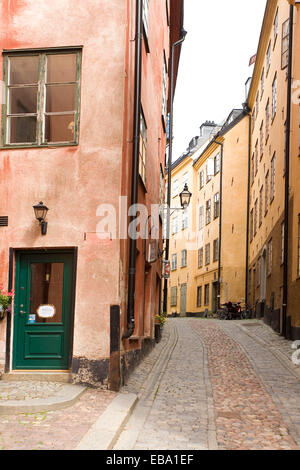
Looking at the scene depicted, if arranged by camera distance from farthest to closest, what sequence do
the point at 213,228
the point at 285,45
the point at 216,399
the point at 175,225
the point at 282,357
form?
the point at 175,225
the point at 213,228
the point at 285,45
the point at 282,357
the point at 216,399

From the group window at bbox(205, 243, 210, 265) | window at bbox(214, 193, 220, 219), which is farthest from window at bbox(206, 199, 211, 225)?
window at bbox(214, 193, 220, 219)

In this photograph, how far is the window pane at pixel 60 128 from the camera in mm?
8516

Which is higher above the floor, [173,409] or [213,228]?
[213,228]

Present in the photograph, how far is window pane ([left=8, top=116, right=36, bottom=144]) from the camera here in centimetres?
866

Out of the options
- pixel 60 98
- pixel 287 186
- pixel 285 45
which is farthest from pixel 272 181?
pixel 60 98

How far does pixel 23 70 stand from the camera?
878 cm

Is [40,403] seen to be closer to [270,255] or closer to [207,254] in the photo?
[270,255]

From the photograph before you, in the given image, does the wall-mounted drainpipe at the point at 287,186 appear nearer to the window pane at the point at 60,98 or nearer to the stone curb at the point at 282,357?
the stone curb at the point at 282,357

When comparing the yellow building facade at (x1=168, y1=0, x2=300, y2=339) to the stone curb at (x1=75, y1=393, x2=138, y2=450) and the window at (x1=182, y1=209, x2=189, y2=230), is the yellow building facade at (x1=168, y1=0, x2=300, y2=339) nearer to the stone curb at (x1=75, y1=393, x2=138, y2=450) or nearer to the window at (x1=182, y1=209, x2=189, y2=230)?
the window at (x1=182, y1=209, x2=189, y2=230)

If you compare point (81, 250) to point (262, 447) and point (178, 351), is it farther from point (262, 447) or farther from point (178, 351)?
point (178, 351)

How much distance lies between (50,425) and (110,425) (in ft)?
2.04

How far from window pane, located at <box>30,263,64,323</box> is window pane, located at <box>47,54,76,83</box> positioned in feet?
9.55

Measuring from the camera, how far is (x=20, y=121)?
871 cm

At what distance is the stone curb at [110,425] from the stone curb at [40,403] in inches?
20.0
